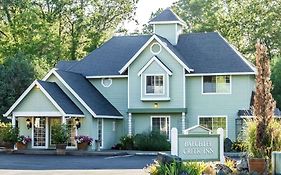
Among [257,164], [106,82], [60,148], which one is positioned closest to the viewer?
[257,164]

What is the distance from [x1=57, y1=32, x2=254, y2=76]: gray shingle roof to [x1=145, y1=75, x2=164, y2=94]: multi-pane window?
6.74ft

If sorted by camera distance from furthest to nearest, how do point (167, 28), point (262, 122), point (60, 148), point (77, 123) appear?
point (167, 28) → point (77, 123) → point (60, 148) → point (262, 122)

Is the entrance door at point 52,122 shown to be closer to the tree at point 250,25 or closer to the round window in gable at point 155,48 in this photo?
the round window in gable at point 155,48

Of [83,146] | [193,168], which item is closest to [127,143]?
[83,146]

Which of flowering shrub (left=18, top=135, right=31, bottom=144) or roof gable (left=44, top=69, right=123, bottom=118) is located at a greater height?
roof gable (left=44, top=69, right=123, bottom=118)

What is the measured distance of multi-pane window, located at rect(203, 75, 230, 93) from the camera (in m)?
42.5

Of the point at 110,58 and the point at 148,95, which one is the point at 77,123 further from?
the point at 110,58

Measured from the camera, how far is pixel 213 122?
1682 inches

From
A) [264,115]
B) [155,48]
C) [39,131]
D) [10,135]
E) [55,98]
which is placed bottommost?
[10,135]

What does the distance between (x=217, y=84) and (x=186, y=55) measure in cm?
345

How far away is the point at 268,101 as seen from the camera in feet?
66.1

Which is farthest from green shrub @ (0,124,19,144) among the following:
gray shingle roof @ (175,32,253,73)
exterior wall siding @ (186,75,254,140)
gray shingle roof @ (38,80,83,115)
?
gray shingle roof @ (175,32,253,73)

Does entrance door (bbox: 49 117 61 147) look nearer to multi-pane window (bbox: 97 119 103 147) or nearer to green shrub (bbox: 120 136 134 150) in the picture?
multi-pane window (bbox: 97 119 103 147)

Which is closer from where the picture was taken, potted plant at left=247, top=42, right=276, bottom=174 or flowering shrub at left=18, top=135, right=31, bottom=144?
potted plant at left=247, top=42, right=276, bottom=174
